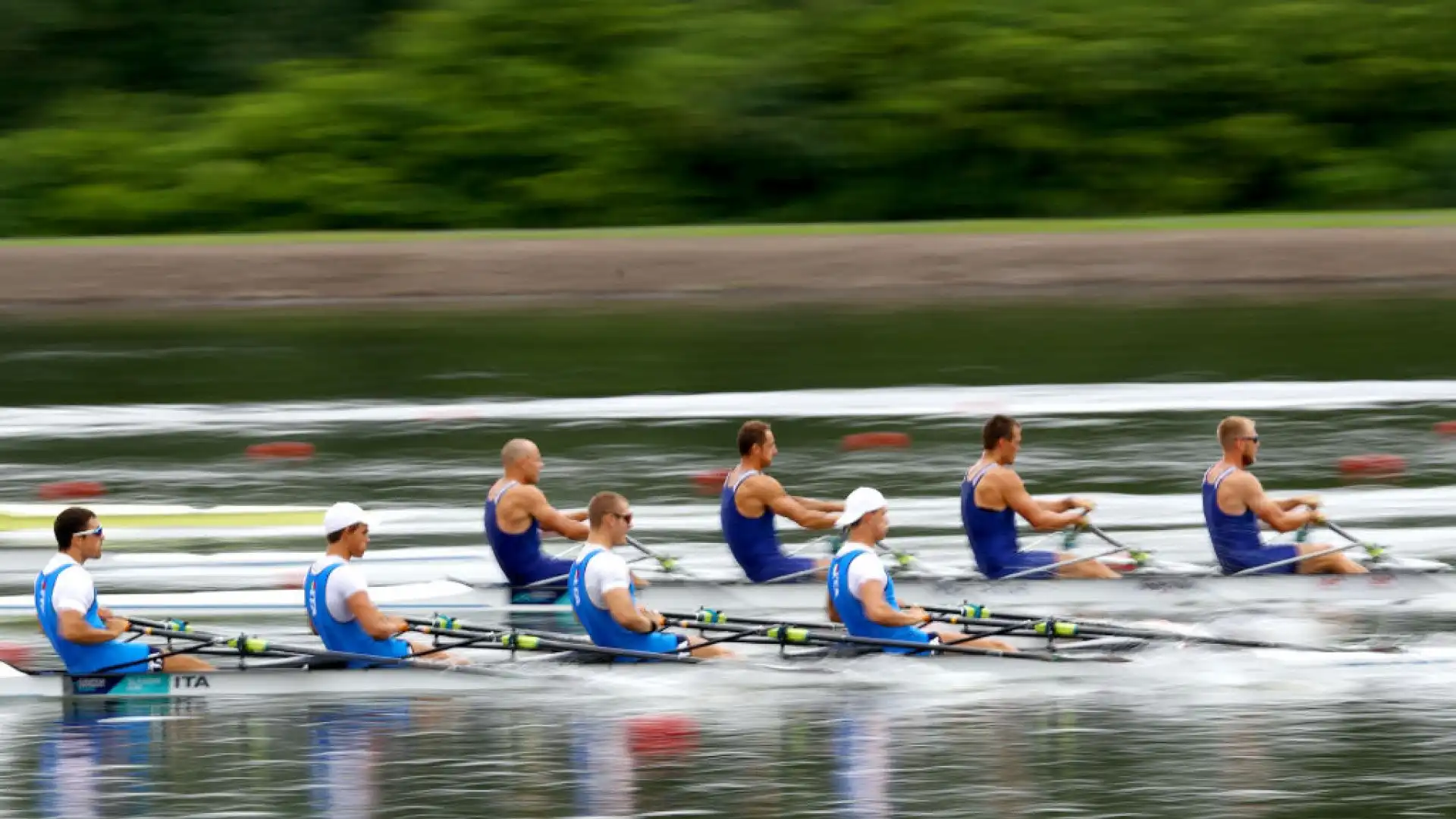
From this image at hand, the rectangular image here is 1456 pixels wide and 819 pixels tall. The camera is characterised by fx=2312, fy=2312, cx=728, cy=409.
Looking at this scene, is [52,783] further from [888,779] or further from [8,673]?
[888,779]

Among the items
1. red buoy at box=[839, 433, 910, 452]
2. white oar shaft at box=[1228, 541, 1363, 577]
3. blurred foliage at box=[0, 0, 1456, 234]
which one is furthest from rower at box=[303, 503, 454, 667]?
blurred foliage at box=[0, 0, 1456, 234]

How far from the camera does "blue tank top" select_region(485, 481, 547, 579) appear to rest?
1370cm

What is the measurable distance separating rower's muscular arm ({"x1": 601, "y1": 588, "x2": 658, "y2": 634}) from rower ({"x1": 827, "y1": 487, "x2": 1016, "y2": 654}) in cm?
95

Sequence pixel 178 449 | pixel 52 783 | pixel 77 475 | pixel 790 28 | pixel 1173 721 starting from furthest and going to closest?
pixel 790 28, pixel 178 449, pixel 77 475, pixel 1173 721, pixel 52 783

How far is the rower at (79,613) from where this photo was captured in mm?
11086

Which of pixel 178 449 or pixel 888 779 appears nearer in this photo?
pixel 888 779

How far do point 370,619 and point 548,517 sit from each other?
236cm

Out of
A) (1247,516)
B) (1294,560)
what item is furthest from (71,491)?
(1294,560)

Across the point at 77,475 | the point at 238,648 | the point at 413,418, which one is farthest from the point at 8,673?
the point at 413,418

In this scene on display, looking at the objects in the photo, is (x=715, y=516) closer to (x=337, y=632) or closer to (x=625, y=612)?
(x=625, y=612)

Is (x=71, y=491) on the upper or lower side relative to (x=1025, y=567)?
upper

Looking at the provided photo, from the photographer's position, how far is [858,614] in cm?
1148

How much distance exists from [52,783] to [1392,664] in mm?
6530

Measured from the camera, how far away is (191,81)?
47.7 metres
